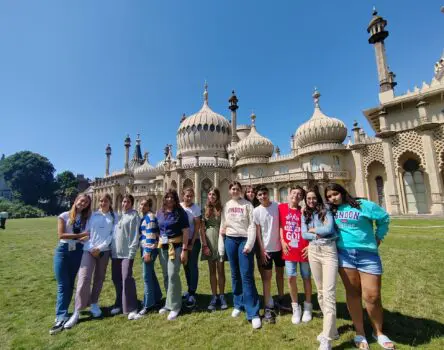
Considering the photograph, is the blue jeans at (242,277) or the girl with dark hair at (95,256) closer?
the blue jeans at (242,277)

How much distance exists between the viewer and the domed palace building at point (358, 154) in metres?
21.0

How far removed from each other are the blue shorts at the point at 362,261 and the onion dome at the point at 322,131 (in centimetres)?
2594

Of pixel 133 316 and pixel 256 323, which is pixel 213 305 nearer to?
pixel 256 323

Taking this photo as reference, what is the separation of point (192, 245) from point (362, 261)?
3112mm

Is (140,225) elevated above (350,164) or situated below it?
below

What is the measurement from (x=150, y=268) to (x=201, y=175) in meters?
28.6

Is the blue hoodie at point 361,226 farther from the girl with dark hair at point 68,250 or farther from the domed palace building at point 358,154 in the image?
the domed palace building at point 358,154

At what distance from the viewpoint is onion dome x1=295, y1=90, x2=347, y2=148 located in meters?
26.7

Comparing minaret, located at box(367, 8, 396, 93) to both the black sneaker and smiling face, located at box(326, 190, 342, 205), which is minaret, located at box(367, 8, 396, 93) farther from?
the black sneaker

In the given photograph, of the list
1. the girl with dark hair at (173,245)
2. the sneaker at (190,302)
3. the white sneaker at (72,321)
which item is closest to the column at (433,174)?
the sneaker at (190,302)

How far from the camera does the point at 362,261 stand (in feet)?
10.8

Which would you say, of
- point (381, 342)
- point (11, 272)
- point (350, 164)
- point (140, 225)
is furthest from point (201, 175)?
point (381, 342)

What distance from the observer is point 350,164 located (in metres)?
26.0

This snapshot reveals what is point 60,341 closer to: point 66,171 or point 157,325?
point 157,325
